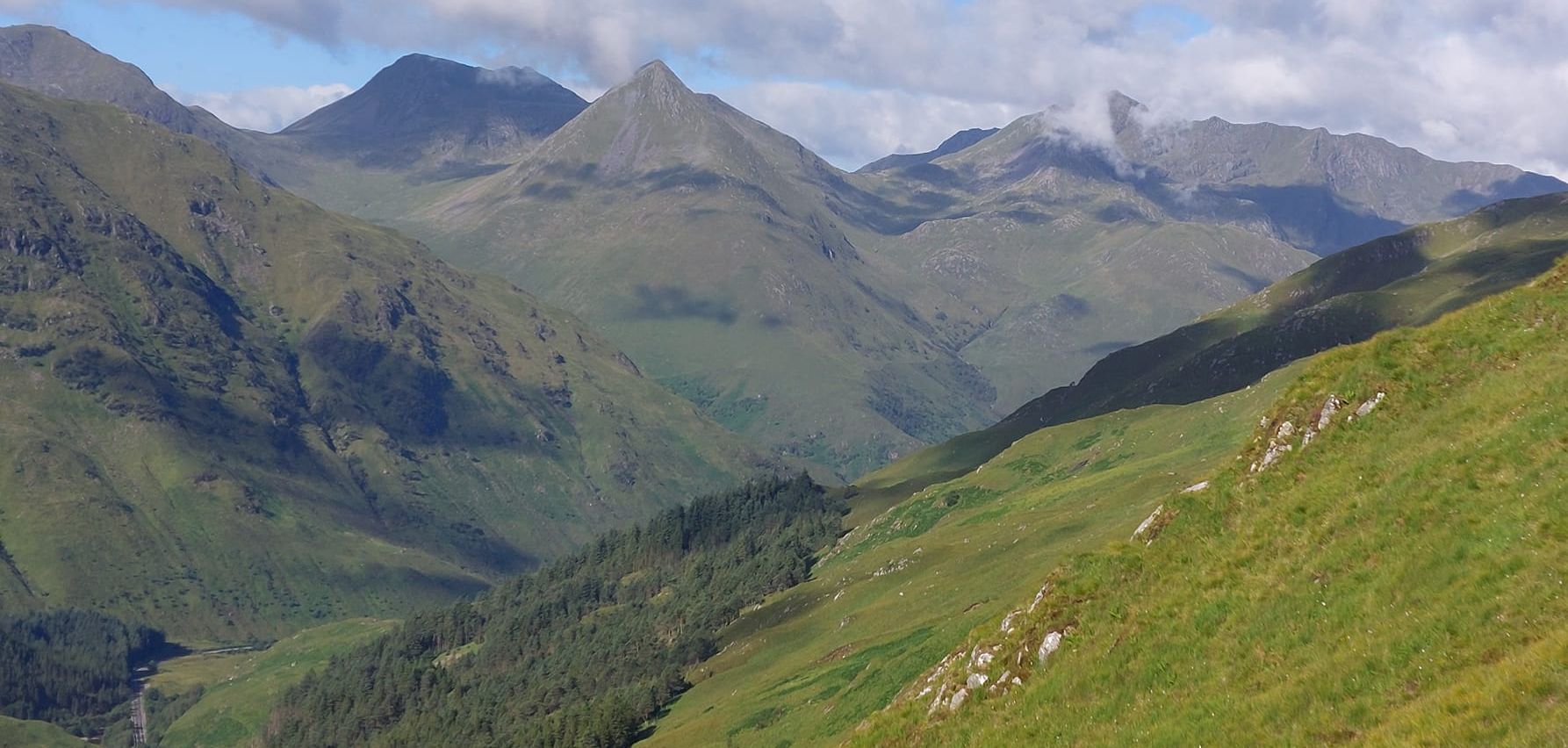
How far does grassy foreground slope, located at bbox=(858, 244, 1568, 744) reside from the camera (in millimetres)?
32750

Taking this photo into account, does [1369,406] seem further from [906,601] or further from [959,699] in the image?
[906,601]

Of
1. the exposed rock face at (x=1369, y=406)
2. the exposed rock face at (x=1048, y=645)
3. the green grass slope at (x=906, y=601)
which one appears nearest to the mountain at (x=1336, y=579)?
the exposed rock face at (x=1369, y=406)

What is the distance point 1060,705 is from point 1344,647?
1075 cm

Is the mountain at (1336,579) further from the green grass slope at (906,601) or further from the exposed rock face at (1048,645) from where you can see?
the green grass slope at (906,601)

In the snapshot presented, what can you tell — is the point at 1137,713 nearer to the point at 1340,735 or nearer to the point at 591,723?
the point at 1340,735

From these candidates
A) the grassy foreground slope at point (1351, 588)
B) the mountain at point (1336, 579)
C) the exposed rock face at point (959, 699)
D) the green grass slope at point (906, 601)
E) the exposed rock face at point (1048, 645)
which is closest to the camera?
the grassy foreground slope at point (1351, 588)

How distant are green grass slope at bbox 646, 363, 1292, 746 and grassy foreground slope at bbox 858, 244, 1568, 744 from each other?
3609 cm

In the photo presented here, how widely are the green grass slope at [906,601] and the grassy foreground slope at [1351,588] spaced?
118 feet

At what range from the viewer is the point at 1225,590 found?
1746 inches

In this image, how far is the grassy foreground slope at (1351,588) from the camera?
1289 inches

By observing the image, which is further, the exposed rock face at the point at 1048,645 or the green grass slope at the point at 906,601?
the green grass slope at the point at 906,601

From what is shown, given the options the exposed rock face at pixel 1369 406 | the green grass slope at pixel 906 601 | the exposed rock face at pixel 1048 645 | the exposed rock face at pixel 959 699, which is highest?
the exposed rock face at pixel 1369 406

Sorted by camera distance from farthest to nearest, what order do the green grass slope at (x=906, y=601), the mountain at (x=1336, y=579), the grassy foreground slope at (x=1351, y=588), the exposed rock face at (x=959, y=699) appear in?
the green grass slope at (x=906, y=601), the exposed rock face at (x=959, y=699), the mountain at (x=1336, y=579), the grassy foreground slope at (x=1351, y=588)

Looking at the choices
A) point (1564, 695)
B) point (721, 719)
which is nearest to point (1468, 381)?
point (1564, 695)
